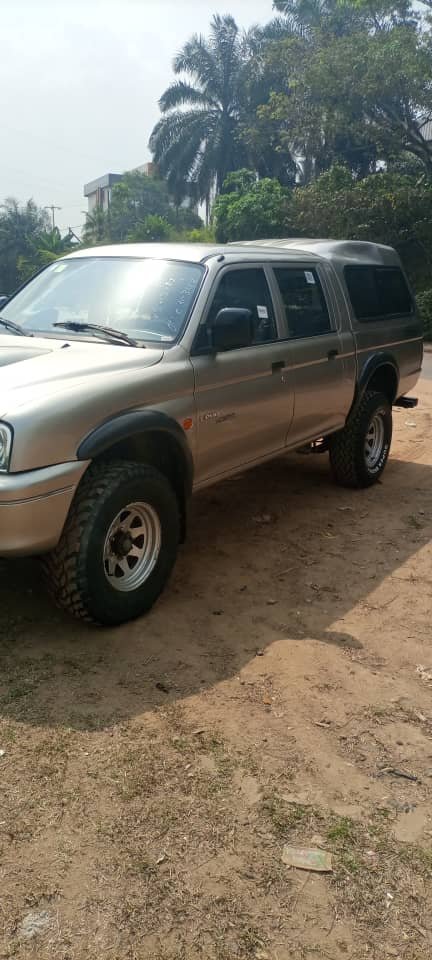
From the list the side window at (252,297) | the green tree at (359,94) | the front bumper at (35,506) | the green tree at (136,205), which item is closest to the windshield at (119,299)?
the side window at (252,297)

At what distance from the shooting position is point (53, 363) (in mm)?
3779

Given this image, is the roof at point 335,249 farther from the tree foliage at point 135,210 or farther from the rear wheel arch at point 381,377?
the tree foliage at point 135,210

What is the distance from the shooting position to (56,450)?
335 centimetres

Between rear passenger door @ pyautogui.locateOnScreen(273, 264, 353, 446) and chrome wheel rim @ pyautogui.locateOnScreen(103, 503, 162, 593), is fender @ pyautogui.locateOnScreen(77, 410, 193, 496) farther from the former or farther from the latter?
rear passenger door @ pyautogui.locateOnScreen(273, 264, 353, 446)

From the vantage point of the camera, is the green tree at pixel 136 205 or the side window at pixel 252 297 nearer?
the side window at pixel 252 297

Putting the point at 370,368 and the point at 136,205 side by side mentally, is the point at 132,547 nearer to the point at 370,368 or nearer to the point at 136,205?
the point at 370,368

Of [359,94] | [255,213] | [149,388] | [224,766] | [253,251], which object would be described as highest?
[359,94]

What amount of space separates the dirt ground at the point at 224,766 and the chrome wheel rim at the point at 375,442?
75.8 inches

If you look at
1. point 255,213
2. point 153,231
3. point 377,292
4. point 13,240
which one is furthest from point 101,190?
point 377,292

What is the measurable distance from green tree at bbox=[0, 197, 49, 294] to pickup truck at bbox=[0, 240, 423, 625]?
65.4 m

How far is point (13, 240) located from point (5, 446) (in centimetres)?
7148

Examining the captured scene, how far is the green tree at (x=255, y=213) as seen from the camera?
1276 inches

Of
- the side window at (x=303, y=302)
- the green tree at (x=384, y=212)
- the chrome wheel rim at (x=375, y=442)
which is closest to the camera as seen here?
the side window at (x=303, y=302)

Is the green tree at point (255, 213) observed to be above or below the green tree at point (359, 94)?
below
